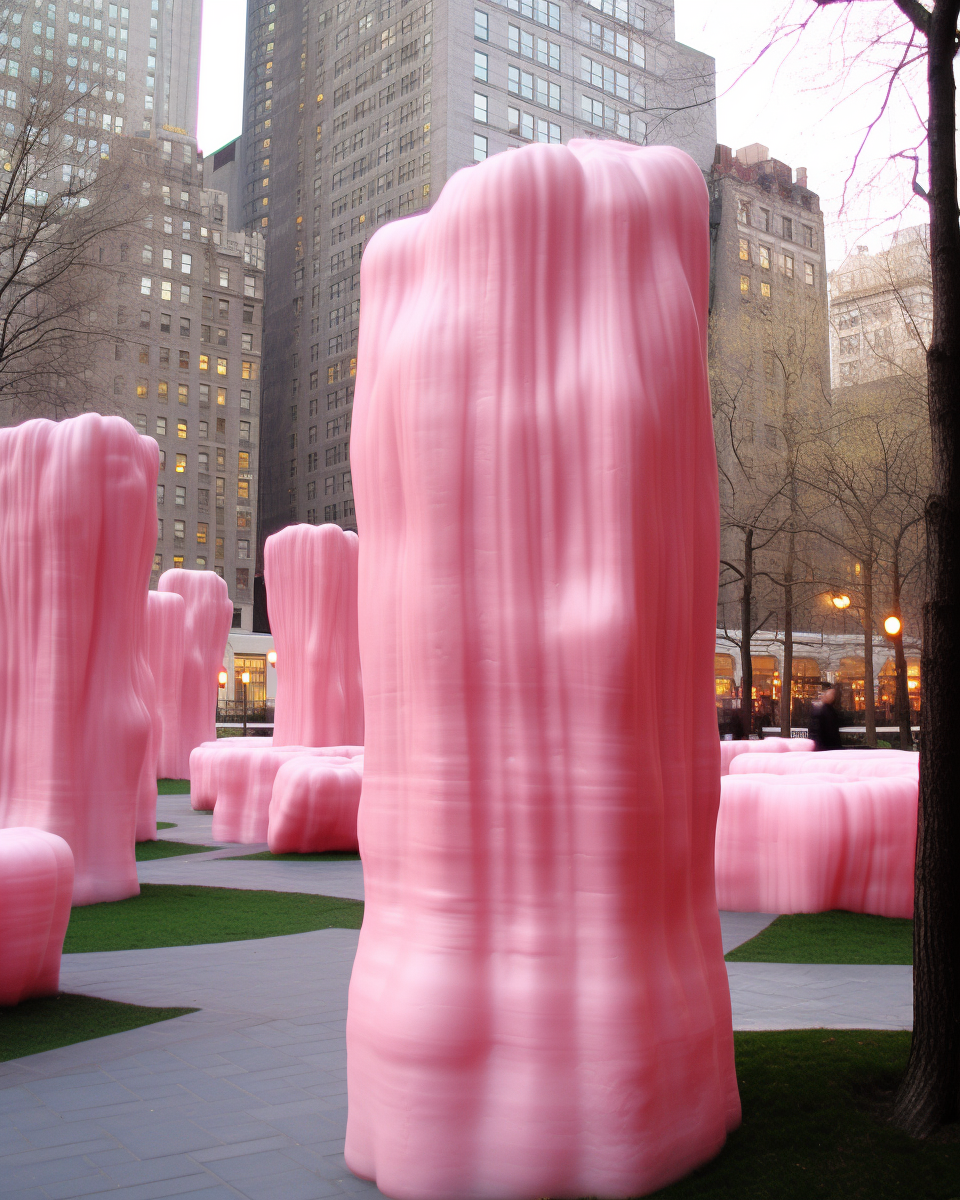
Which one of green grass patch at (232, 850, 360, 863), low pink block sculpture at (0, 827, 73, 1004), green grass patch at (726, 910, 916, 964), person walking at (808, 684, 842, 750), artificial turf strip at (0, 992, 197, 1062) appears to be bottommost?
green grass patch at (232, 850, 360, 863)

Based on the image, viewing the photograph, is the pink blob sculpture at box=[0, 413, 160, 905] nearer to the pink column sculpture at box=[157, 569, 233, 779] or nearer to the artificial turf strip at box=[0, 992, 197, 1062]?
the artificial turf strip at box=[0, 992, 197, 1062]

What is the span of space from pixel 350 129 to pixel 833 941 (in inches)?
3079

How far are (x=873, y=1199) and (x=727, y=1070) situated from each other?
0.73 meters

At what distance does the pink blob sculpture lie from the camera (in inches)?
395

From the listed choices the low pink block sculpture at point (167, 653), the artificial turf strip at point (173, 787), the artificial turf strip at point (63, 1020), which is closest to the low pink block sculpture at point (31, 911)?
the artificial turf strip at point (63, 1020)

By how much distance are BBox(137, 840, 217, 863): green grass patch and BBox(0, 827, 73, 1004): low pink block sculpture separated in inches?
286

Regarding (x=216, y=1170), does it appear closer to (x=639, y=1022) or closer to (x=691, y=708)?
(x=639, y=1022)

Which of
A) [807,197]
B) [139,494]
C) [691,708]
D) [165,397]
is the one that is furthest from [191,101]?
[691,708]

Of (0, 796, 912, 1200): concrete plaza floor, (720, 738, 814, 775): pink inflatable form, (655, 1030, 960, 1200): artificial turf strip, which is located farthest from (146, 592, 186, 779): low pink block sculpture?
(655, 1030, 960, 1200): artificial turf strip

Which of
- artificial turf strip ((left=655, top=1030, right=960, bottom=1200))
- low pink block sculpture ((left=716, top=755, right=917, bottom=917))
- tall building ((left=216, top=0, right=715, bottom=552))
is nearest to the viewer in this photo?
artificial turf strip ((left=655, top=1030, right=960, bottom=1200))

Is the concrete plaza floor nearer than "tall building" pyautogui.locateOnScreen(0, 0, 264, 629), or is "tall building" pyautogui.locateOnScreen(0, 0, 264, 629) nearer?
the concrete plaza floor

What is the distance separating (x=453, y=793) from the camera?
163 inches

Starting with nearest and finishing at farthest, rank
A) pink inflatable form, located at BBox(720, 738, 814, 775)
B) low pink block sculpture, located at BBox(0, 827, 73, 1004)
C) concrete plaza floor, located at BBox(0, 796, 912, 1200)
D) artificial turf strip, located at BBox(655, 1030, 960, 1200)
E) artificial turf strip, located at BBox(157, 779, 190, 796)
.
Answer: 1. artificial turf strip, located at BBox(655, 1030, 960, 1200)
2. concrete plaza floor, located at BBox(0, 796, 912, 1200)
3. low pink block sculpture, located at BBox(0, 827, 73, 1004)
4. pink inflatable form, located at BBox(720, 738, 814, 775)
5. artificial turf strip, located at BBox(157, 779, 190, 796)

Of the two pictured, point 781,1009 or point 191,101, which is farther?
point 191,101
